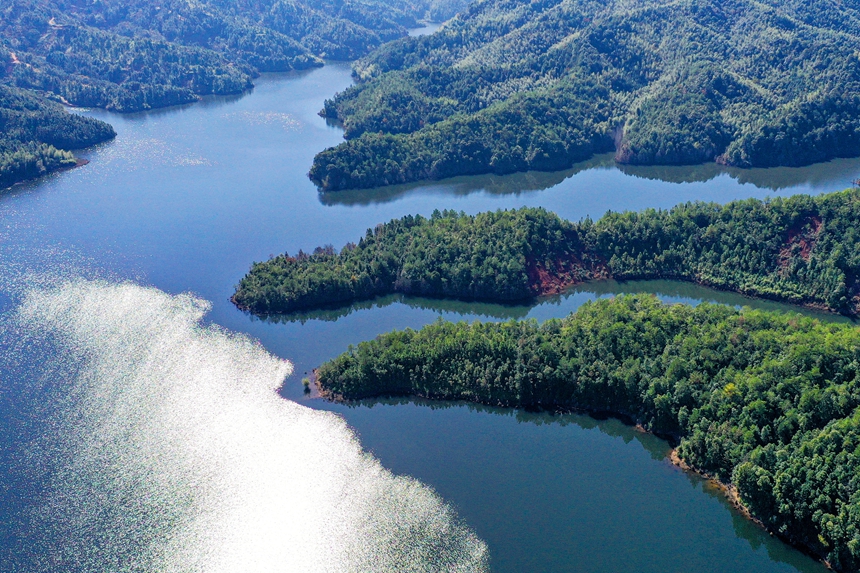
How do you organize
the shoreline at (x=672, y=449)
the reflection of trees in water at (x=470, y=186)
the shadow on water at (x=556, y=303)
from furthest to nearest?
the reflection of trees in water at (x=470, y=186) → the shadow on water at (x=556, y=303) → the shoreline at (x=672, y=449)

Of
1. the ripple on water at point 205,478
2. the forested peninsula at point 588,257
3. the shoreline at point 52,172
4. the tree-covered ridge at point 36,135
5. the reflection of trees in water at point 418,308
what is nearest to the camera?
the ripple on water at point 205,478

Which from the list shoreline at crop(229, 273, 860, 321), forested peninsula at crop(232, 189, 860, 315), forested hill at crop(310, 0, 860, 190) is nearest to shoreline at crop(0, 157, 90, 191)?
forested hill at crop(310, 0, 860, 190)

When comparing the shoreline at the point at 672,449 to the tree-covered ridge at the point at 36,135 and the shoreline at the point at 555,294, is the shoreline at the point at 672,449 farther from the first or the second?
the tree-covered ridge at the point at 36,135

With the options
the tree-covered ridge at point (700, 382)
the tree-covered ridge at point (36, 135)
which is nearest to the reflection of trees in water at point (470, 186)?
the tree-covered ridge at point (36, 135)

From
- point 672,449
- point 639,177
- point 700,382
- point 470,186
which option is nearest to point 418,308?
point 672,449

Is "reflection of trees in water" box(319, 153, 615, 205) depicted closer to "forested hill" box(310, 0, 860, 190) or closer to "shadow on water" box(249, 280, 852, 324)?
"forested hill" box(310, 0, 860, 190)

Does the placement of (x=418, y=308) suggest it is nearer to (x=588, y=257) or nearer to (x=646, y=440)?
(x=588, y=257)
